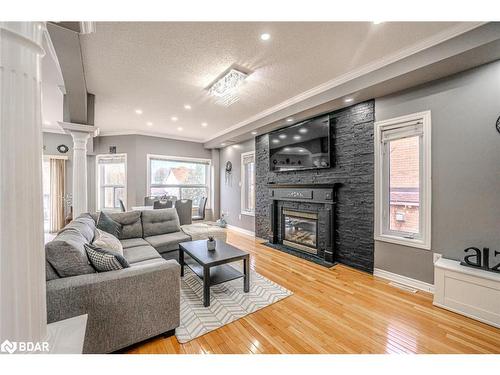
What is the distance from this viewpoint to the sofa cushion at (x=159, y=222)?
11.6ft

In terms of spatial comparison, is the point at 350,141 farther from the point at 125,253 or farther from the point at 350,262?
the point at 125,253

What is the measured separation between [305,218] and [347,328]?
225 centimetres

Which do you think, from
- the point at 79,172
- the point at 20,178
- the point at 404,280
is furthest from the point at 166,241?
the point at 404,280

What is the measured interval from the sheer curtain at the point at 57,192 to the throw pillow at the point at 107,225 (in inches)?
153

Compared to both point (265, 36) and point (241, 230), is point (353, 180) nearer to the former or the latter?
point (265, 36)

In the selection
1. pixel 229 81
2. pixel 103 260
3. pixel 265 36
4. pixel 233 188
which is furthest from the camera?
pixel 233 188

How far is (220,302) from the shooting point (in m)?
2.34

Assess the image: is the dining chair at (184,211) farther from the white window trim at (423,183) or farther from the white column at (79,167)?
the white window trim at (423,183)

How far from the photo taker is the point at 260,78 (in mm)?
2938

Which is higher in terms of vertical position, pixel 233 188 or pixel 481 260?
pixel 233 188

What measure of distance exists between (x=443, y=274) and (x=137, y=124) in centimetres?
613

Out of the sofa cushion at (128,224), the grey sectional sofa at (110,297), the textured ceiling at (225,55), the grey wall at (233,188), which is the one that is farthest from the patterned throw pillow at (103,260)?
the grey wall at (233,188)

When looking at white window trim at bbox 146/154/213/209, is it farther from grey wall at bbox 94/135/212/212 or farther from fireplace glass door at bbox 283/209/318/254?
fireplace glass door at bbox 283/209/318/254

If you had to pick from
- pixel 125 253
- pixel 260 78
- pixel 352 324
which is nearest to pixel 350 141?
pixel 260 78
